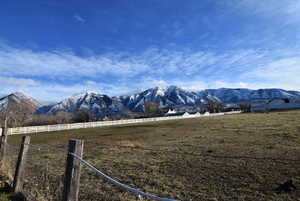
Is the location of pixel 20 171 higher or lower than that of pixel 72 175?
lower

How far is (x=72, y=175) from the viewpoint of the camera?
9.77ft

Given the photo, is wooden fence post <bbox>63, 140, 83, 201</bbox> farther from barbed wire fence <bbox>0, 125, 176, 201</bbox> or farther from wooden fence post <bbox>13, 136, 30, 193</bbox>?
wooden fence post <bbox>13, 136, 30, 193</bbox>

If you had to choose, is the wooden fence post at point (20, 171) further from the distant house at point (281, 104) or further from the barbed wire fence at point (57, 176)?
the distant house at point (281, 104)

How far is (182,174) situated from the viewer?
21.9ft

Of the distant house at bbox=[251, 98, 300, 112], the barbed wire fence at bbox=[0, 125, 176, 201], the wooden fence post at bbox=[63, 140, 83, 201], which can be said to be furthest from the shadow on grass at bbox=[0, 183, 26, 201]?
the distant house at bbox=[251, 98, 300, 112]

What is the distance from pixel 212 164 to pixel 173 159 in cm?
184

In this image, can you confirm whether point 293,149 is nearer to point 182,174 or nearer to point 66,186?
point 182,174

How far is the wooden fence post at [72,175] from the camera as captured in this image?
2.92 metres

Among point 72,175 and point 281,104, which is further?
point 281,104

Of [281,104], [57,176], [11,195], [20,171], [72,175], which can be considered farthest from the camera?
[281,104]

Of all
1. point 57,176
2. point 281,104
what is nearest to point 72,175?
point 57,176

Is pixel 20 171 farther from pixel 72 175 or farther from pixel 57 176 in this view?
pixel 72 175

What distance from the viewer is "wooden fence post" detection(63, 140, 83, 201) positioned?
2.92 meters

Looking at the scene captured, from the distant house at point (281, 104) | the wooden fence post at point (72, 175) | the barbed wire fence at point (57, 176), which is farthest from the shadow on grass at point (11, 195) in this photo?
the distant house at point (281, 104)
